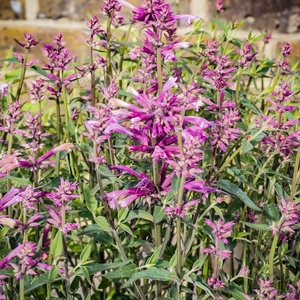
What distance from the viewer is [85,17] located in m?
1.71

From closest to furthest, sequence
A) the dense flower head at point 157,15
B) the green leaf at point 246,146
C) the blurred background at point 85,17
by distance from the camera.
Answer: the dense flower head at point 157,15
the green leaf at point 246,146
the blurred background at point 85,17

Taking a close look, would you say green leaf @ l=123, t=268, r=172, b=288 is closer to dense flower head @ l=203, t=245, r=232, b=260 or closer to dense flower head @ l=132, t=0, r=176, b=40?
dense flower head @ l=203, t=245, r=232, b=260

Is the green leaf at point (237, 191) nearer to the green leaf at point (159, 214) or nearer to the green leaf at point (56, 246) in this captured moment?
the green leaf at point (159, 214)

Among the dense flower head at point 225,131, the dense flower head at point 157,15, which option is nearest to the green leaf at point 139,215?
the dense flower head at point 225,131

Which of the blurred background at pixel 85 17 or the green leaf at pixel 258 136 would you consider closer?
the green leaf at pixel 258 136

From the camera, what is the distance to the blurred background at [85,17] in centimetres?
162

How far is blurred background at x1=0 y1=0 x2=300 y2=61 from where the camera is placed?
5.33 feet

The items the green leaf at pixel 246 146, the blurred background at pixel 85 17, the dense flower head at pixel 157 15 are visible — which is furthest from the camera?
the blurred background at pixel 85 17

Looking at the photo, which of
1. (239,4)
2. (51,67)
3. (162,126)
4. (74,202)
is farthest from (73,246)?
(239,4)

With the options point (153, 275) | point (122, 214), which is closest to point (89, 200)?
point (122, 214)

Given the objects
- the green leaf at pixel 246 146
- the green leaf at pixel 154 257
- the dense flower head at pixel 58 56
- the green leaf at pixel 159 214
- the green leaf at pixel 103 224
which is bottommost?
the green leaf at pixel 154 257

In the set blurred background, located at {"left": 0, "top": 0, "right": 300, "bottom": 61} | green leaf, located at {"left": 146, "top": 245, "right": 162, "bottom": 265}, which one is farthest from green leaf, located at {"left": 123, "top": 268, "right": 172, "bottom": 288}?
blurred background, located at {"left": 0, "top": 0, "right": 300, "bottom": 61}

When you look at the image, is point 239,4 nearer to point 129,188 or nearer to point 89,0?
point 89,0

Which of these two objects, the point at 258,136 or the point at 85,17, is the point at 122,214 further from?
the point at 85,17
